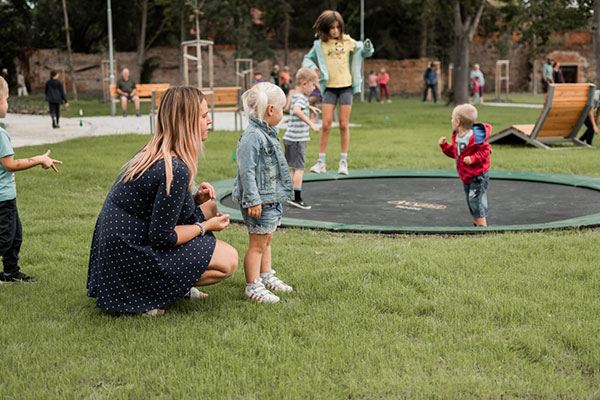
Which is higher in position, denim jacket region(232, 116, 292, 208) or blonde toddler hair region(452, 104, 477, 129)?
blonde toddler hair region(452, 104, 477, 129)

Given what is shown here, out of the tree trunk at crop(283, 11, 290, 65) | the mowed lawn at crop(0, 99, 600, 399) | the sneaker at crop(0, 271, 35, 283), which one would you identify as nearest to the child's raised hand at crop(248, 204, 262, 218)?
the mowed lawn at crop(0, 99, 600, 399)

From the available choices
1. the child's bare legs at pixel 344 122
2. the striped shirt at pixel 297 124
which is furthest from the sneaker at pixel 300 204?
the child's bare legs at pixel 344 122

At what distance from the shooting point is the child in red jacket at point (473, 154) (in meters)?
5.55

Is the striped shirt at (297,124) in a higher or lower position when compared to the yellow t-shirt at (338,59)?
lower

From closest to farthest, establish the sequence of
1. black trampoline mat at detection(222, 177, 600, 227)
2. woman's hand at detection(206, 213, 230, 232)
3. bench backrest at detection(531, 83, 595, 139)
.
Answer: woman's hand at detection(206, 213, 230, 232) → black trampoline mat at detection(222, 177, 600, 227) → bench backrest at detection(531, 83, 595, 139)

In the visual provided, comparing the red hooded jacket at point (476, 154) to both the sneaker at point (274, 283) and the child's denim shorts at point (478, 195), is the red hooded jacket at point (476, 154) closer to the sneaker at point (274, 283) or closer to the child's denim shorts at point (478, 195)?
the child's denim shorts at point (478, 195)

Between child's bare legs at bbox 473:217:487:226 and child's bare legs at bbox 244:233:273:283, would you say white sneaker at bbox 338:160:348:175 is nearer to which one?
child's bare legs at bbox 473:217:487:226

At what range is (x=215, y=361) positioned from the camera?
2.90 meters

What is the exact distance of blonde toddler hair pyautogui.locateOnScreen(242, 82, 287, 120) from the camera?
3.83 m

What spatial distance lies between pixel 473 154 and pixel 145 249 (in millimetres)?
3052

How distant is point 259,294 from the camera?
146 inches

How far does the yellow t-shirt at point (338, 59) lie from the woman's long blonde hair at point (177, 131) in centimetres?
416

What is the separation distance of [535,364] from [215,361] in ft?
4.11

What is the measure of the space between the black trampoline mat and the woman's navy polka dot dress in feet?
8.25
